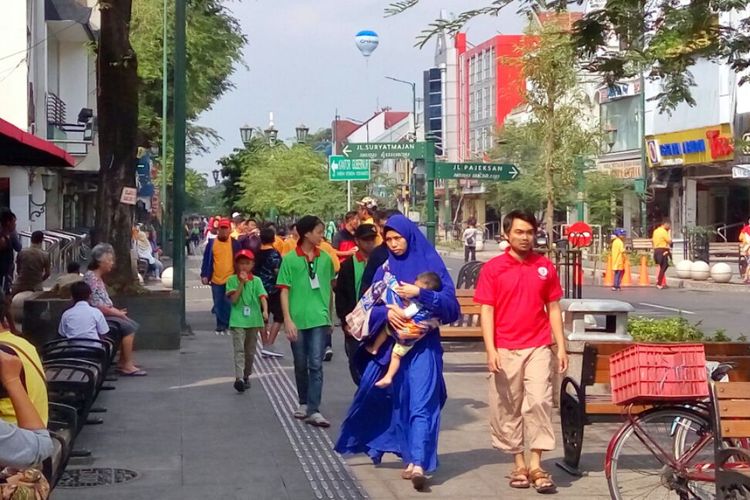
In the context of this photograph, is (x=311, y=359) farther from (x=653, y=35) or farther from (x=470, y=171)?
(x=470, y=171)

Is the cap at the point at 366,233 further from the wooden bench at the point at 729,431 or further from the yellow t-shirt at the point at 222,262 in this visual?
the yellow t-shirt at the point at 222,262

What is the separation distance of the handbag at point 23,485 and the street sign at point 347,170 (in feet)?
138

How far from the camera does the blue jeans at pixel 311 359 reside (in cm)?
1016

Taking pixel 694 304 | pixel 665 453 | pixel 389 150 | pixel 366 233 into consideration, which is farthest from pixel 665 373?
pixel 694 304

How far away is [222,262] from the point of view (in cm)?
1797

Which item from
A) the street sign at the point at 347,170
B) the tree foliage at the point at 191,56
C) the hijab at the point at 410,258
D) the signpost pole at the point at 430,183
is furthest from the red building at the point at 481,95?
the hijab at the point at 410,258

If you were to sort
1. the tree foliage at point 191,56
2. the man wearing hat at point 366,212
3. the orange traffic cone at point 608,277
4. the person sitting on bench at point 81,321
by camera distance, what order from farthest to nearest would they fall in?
1. the tree foliage at point 191,56
2. the orange traffic cone at point 608,277
3. the man wearing hat at point 366,212
4. the person sitting on bench at point 81,321

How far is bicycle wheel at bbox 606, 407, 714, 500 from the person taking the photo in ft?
21.6

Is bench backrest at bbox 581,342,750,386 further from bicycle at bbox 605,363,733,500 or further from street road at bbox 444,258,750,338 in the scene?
street road at bbox 444,258,750,338

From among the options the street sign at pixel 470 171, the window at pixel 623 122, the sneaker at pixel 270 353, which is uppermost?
the window at pixel 623 122

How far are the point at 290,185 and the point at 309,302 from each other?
51.3 m

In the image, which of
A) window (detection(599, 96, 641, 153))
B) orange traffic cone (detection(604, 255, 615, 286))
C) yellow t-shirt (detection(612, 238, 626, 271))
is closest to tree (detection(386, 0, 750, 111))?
yellow t-shirt (detection(612, 238, 626, 271))

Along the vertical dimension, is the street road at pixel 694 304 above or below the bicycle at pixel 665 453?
below

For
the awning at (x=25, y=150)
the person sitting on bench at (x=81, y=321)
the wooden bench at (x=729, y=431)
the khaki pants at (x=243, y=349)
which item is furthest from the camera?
the khaki pants at (x=243, y=349)
